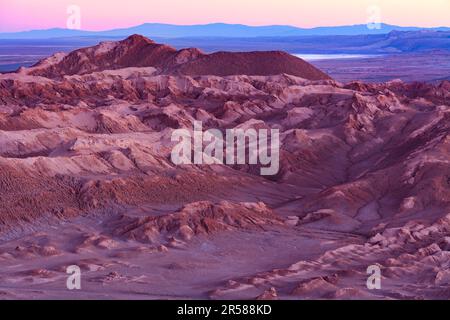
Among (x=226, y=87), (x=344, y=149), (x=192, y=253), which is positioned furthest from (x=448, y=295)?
(x=226, y=87)

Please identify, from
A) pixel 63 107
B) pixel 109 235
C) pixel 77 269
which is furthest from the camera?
pixel 63 107

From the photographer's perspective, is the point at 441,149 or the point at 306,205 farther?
the point at 441,149

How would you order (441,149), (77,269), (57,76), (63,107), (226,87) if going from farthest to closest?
(57,76) → (226,87) → (63,107) → (441,149) → (77,269)

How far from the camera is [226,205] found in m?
41.9

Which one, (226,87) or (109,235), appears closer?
(109,235)

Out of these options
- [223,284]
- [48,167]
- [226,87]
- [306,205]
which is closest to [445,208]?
[306,205]

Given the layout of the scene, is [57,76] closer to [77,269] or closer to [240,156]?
[240,156]

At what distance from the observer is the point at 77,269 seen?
107ft

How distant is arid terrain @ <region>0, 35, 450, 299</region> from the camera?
1253 inches

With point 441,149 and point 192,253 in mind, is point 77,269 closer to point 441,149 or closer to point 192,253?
point 192,253

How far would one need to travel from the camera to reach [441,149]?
5228cm

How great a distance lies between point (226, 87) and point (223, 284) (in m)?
60.9

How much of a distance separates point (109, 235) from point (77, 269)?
6.33 meters

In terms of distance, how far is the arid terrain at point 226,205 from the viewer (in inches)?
1253
